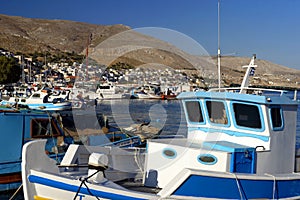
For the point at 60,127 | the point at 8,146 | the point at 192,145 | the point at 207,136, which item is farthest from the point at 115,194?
the point at 60,127

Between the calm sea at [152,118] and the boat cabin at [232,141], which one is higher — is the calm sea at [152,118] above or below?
below

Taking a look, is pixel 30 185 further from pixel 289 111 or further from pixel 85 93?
pixel 85 93

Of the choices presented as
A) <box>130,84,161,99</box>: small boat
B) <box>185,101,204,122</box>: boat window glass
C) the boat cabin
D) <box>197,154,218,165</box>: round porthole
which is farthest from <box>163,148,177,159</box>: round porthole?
<box>130,84,161,99</box>: small boat

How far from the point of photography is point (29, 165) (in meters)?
8.19

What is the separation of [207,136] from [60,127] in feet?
28.0

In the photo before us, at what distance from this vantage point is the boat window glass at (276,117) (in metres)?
→ 9.12

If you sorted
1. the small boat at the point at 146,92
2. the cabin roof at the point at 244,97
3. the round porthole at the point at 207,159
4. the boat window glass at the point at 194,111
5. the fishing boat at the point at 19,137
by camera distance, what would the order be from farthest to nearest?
1. the small boat at the point at 146,92
2. the fishing boat at the point at 19,137
3. the boat window glass at the point at 194,111
4. the cabin roof at the point at 244,97
5. the round porthole at the point at 207,159

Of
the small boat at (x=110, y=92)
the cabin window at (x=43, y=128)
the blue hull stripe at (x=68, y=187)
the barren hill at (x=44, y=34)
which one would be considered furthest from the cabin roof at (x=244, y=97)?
the barren hill at (x=44, y=34)

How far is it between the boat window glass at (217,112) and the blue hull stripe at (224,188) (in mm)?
1885

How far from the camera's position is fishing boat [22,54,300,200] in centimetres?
777

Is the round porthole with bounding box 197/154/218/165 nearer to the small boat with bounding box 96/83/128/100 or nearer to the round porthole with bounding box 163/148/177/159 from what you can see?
the round porthole with bounding box 163/148/177/159

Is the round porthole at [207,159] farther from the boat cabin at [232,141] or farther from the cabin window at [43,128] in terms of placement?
the cabin window at [43,128]

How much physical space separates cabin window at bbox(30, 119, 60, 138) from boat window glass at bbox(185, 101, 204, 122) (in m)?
7.63

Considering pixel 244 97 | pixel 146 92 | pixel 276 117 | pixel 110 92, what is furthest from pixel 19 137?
pixel 146 92
